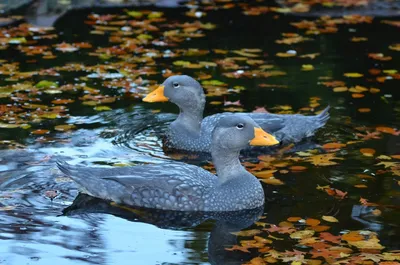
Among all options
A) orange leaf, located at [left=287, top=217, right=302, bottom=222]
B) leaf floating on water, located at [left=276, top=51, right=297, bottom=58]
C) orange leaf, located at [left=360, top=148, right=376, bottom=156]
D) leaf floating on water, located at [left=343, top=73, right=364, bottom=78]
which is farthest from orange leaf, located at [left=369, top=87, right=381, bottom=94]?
orange leaf, located at [left=287, top=217, right=302, bottom=222]

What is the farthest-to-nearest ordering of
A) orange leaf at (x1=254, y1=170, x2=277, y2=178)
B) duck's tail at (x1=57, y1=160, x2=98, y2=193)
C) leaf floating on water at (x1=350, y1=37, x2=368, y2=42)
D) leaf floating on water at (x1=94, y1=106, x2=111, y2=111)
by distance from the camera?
leaf floating on water at (x1=350, y1=37, x2=368, y2=42), leaf floating on water at (x1=94, y1=106, x2=111, y2=111), orange leaf at (x1=254, y1=170, x2=277, y2=178), duck's tail at (x1=57, y1=160, x2=98, y2=193)

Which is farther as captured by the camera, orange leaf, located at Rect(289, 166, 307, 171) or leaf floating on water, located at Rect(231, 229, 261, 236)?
orange leaf, located at Rect(289, 166, 307, 171)

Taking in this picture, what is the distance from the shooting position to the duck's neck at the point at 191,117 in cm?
1084

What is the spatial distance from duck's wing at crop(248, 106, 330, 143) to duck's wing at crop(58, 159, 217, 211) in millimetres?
1854

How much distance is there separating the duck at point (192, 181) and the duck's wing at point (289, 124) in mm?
1614

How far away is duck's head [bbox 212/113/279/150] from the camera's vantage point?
8.92m

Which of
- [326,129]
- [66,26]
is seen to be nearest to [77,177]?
[326,129]

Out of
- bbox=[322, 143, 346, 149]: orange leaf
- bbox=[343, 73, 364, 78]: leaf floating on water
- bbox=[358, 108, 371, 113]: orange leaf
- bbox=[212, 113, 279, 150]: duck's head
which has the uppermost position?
bbox=[212, 113, 279, 150]: duck's head

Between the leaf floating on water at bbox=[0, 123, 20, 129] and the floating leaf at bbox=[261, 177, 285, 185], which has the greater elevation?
the leaf floating on water at bbox=[0, 123, 20, 129]

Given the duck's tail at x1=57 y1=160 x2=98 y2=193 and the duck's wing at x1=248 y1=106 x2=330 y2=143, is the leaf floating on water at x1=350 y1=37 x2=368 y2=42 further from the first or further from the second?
the duck's tail at x1=57 y1=160 x2=98 y2=193

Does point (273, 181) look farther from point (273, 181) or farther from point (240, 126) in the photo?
point (240, 126)

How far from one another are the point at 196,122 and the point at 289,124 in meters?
1.02

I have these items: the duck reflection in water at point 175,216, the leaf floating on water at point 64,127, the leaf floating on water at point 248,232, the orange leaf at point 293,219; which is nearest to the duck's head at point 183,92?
the leaf floating on water at point 64,127

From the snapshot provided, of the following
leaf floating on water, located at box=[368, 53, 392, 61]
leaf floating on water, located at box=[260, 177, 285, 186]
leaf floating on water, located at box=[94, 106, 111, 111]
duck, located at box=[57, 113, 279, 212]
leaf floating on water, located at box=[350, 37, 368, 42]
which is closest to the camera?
duck, located at box=[57, 113, 279, 212]
